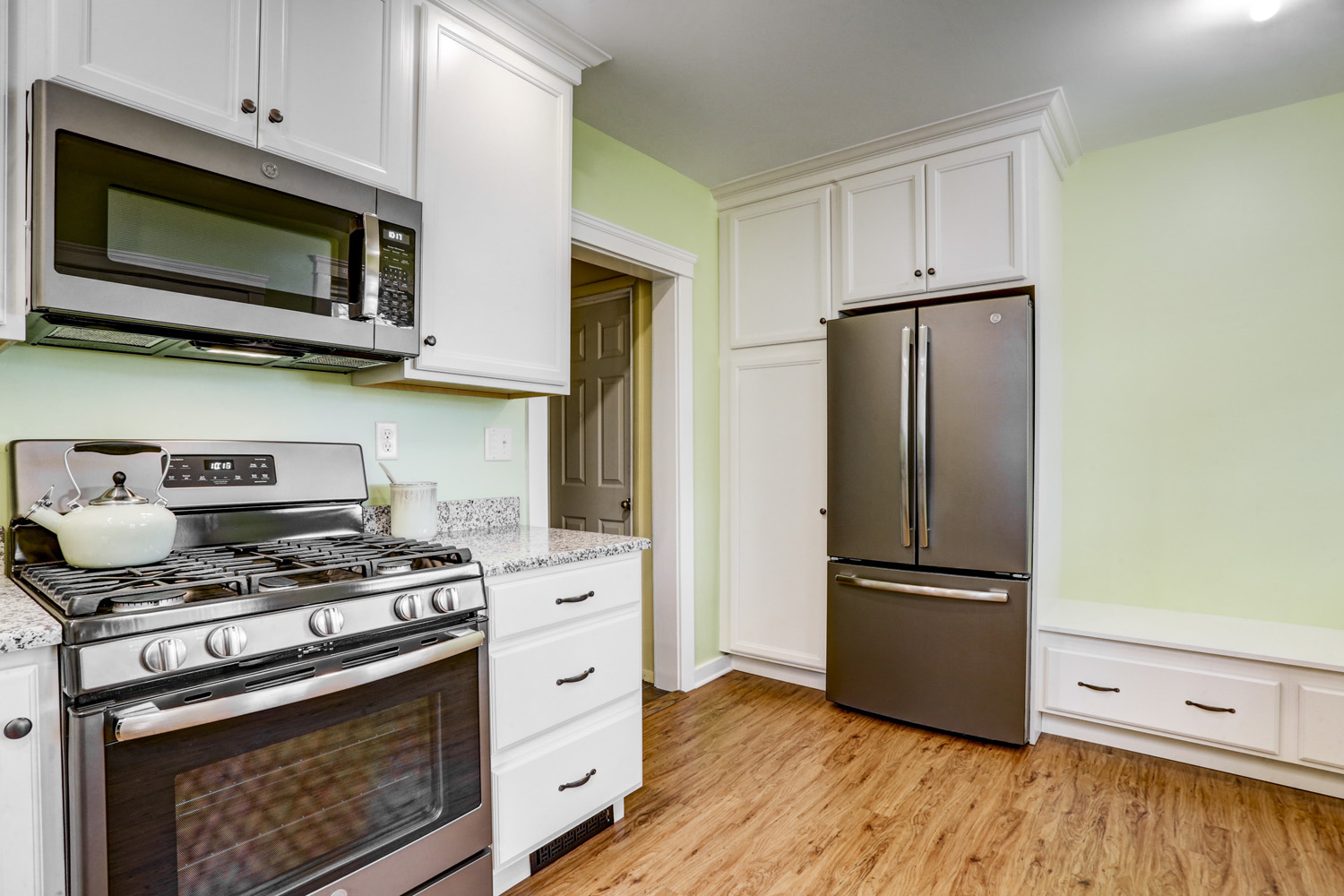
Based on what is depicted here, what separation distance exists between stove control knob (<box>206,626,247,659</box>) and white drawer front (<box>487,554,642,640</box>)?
0.56m

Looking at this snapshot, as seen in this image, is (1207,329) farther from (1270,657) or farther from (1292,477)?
(1270,657)

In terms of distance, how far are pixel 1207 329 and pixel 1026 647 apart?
1.55 metres

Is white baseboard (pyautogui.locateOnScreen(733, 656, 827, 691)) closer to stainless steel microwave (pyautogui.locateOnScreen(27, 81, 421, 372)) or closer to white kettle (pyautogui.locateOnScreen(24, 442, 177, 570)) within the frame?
stainless steel microwave (pyautogui.locateOnScreen(27, 81, 421, 372))

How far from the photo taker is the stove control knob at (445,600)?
1.50 metres

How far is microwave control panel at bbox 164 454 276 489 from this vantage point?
163 cm

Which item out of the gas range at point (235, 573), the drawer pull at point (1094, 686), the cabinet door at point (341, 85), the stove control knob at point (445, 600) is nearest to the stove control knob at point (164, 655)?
the gas range at point (235, 573)

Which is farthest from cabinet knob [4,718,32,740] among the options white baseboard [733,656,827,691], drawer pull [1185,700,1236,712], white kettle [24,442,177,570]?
drawer pull [1185,700,1236,712]

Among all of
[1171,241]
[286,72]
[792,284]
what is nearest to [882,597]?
[792,284]

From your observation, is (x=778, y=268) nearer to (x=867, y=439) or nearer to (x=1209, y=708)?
(x=867, y=439)

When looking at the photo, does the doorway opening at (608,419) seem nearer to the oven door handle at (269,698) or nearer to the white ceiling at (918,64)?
the white ceiling at (918,64)

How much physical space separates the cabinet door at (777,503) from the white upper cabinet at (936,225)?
1.41 feet

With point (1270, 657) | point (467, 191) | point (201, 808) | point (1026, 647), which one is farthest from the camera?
point (1026, 647)

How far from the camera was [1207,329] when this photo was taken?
282cm

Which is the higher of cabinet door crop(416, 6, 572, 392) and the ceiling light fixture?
the ceiling light fixture
